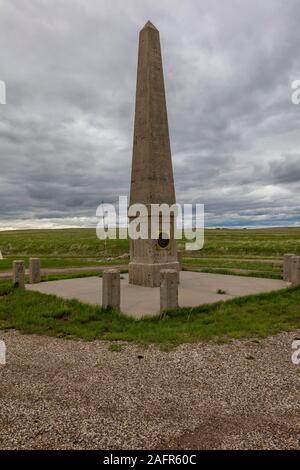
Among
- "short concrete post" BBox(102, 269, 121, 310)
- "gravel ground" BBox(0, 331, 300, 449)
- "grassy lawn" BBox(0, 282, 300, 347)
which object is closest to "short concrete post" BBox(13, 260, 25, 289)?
"grassy lawn" BBox(0, 282, 300, 347)

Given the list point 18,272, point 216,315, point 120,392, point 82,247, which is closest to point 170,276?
point 216,315

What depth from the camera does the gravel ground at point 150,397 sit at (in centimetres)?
344

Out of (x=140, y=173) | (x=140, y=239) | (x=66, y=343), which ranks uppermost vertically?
(x=140, y=173)

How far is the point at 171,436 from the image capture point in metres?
3.47

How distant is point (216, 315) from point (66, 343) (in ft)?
12.4

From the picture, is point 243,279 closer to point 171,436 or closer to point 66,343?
point 66,343

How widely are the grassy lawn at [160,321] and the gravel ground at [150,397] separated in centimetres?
57

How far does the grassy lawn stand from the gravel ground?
568 millimetres

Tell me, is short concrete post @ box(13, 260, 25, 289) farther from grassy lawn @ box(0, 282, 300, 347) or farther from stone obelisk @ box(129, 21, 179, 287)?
stone obelisk @ box(129, 21, 179, 287)

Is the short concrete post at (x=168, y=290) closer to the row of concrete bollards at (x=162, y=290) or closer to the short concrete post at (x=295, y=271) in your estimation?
the row of concrete bollards at (x=162, y=290)

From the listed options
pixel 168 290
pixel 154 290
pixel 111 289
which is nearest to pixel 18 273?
pixel 154 290

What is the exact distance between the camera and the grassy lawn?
6.86 meters

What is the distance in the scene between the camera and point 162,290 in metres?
8.30

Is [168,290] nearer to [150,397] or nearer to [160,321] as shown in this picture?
[160,321]
